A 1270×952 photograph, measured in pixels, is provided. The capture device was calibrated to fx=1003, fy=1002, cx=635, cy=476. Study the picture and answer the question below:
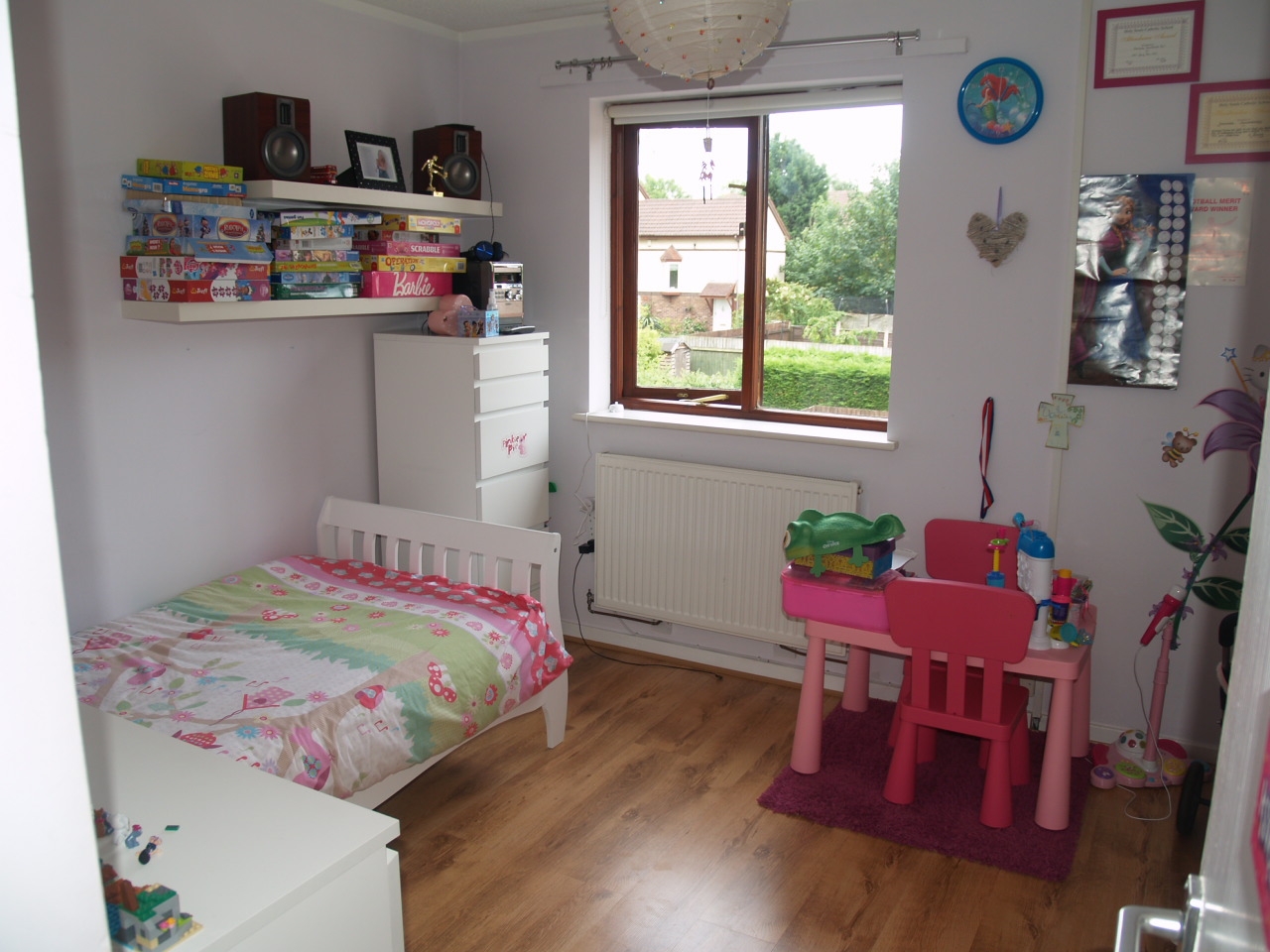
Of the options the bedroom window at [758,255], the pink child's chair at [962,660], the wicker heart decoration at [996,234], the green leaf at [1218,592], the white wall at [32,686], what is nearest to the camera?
the white wall at [32,686]

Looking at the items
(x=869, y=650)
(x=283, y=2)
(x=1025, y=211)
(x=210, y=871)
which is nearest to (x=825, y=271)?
(x=1025, y=211)

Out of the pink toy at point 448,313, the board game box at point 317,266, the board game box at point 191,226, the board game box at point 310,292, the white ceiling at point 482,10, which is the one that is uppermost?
the white ceiling at point 482,10

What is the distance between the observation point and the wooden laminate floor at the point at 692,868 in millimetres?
2320

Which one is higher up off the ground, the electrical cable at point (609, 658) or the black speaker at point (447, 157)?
the black speaker at point (447, 157)

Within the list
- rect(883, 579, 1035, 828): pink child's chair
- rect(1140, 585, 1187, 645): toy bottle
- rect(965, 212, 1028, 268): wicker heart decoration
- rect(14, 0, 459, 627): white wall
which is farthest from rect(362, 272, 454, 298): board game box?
rect(1140, 585, 1187, 645): toy bottle

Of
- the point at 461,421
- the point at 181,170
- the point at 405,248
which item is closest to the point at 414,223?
the point at 405,248

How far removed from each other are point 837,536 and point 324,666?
1428mm

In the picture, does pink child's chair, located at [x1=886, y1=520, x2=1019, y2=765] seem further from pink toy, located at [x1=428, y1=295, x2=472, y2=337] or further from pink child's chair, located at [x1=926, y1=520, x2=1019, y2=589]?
pink toy, located at [x1=428, y1=295, x2=472, y2=337]

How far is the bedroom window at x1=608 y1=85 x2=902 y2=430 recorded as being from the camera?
350cm

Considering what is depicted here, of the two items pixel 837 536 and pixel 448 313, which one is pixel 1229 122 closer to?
pixel 837 536

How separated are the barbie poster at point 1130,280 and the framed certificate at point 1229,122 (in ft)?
0.32

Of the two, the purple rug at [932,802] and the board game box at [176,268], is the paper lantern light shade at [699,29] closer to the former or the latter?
the board game box at [176,268]

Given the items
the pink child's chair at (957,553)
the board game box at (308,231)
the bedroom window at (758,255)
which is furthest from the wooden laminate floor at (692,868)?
the board game box at (308,231)

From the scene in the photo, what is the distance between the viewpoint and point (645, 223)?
3.94 m
